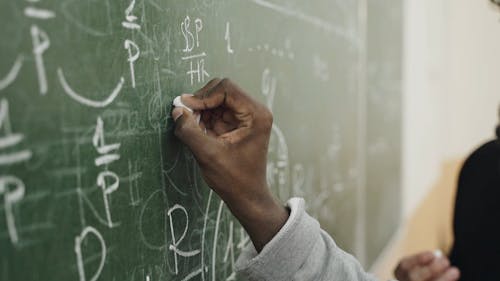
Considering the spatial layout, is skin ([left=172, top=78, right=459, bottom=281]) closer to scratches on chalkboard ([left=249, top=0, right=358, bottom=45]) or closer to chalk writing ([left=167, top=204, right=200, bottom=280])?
chalk writing ([left=167, top=204, right=200, bottom=280])

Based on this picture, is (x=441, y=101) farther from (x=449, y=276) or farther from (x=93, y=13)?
(x=93, y=13)

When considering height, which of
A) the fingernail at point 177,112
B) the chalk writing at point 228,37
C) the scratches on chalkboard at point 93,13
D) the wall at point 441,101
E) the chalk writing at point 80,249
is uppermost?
the scratches on chalkboard at point 93,13

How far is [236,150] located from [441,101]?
11.4 feet

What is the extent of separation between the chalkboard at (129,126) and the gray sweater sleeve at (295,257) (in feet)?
0.43

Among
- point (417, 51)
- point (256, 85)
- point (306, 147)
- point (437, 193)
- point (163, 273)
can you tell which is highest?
point (256, 85)

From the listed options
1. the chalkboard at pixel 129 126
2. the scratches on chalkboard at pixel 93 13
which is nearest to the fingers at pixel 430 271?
the chalkboard at pixel 129 126

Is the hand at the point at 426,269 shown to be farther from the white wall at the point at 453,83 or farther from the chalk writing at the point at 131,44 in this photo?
the white wall at the point at 453,83

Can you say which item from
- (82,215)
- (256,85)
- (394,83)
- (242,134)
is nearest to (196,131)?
(242,134)

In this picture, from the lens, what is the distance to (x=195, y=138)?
854 mm

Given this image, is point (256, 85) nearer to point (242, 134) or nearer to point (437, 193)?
point (242, 134)

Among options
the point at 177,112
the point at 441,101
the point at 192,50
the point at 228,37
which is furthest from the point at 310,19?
the point at 441,101

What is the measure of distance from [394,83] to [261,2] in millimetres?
1517

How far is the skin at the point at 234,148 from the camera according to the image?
34.2 inches

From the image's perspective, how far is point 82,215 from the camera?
718 mm
